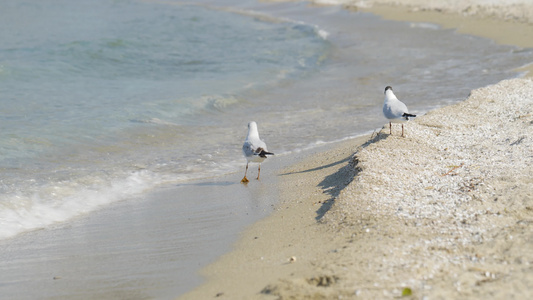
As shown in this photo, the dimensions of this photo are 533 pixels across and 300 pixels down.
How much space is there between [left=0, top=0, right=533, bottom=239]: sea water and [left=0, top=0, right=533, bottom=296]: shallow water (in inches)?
1.5

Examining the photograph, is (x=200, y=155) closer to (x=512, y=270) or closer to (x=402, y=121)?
(x=402, y=121)

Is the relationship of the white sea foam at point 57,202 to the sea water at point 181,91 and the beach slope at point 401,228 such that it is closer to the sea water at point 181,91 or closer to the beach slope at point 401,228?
the sea water at point 181,91

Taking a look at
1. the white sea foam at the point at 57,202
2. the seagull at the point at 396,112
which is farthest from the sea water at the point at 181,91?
the seagull at the point at 396,112

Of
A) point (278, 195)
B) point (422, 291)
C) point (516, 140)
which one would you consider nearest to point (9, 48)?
point (278, 195)

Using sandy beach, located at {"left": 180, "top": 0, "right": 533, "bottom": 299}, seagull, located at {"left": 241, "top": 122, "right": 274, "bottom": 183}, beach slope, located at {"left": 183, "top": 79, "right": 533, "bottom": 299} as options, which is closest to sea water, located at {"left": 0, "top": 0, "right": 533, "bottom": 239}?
seagull, located at {"left": 241, "top": 122, "right": 274, "bottom": 183}

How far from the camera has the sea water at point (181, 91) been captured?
797 cm

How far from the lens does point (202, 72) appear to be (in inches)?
672

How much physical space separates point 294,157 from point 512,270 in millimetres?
4907

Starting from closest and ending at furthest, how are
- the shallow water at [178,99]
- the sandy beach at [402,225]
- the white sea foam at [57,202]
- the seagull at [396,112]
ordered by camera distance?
the sandy beach at [402,225] < the white sea foam at [57,202] < the shallow water at [178,99] < the seagull at [396,112]

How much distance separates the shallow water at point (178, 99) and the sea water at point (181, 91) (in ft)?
0.12

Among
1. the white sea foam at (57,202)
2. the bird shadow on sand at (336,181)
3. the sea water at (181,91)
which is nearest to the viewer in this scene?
the bird shadow on sand at (336,181)

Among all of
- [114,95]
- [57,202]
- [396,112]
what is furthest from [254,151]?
[114,95]

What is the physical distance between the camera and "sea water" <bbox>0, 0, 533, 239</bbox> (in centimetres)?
797

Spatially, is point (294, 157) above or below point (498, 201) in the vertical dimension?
below
